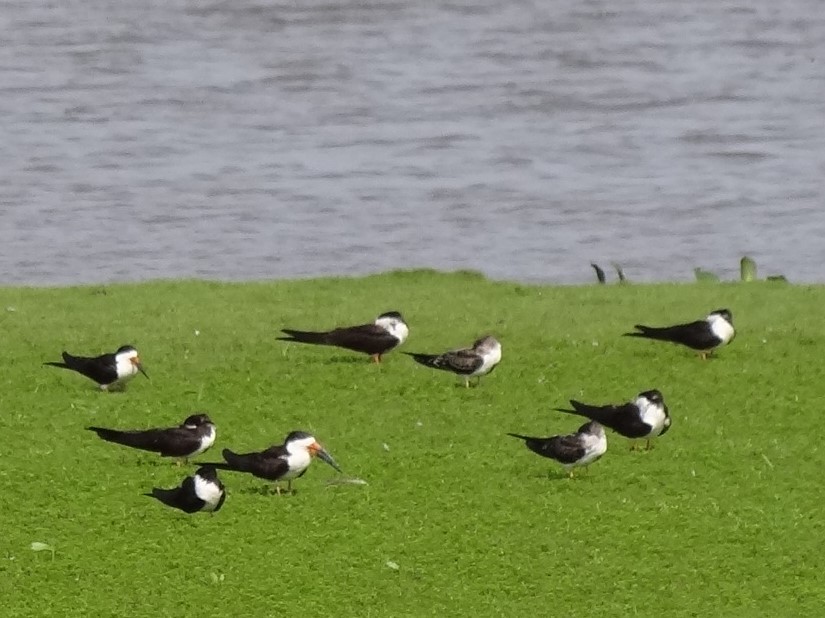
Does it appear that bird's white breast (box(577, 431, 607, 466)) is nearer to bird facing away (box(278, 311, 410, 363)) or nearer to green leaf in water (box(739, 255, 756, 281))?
bird facing away (box(278, 311, 410, 363))

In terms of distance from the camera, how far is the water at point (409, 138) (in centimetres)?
1537

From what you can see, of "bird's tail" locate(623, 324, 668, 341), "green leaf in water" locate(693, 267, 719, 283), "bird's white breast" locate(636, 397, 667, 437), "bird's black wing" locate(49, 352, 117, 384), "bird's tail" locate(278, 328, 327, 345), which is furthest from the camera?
"green leaf in water" locate(693, 267, 719, 283)

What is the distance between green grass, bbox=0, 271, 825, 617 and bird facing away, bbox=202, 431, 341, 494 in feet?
0.42

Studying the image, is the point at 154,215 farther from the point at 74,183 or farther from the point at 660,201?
the point at 660,201

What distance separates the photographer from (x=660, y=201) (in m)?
16.7

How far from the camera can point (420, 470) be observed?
798cm

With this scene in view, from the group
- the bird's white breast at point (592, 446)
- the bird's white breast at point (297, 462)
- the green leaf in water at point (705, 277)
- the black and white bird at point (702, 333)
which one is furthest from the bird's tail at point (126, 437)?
the green leaf in water at point (705, 277)

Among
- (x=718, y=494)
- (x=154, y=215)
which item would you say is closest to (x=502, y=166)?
(x=154, y=215)

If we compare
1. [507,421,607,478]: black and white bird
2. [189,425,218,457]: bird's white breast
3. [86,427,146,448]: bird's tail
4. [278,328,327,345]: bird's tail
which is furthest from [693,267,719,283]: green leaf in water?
[86,427,146,448]: bird's tail

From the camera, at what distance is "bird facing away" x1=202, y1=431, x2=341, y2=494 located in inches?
297

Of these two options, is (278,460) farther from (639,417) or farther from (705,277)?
(705,277)

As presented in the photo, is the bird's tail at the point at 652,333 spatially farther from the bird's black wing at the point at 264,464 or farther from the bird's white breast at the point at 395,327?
the bird's black wing at the point at 264,464

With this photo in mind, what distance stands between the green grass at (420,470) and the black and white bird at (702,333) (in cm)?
14

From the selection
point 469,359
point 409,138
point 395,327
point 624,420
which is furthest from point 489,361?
point 409,138
